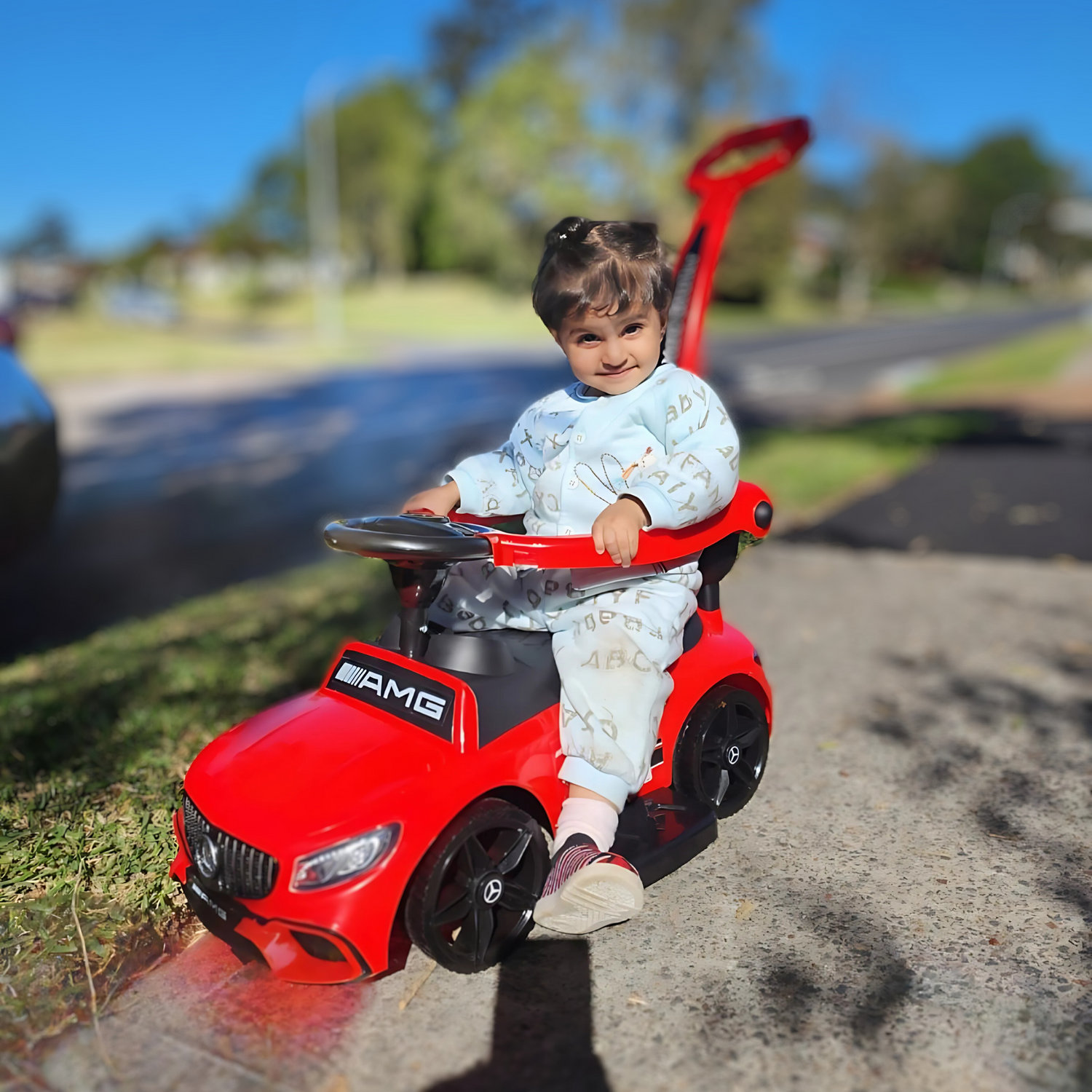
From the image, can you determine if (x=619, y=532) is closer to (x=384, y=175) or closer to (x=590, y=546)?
(x=590, y=546)

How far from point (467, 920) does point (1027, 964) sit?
48.5 inches

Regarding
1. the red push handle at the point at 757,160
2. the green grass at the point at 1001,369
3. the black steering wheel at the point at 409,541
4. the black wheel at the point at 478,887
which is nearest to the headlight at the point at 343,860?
the black wheel at the point at 478,887

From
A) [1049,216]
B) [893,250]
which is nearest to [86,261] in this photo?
[893,250]

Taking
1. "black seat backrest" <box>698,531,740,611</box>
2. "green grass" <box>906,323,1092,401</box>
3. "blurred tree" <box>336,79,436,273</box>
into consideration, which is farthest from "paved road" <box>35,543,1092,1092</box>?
"blurred tree" <box>336,79,436,273</box>

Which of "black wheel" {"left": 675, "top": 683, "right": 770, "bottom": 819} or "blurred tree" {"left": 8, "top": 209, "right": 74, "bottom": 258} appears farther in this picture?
"blurred tree" {"left": 8, "top": 209, "right": 74, "bottom": 258}

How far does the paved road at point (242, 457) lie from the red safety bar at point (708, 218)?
3924 millimetres

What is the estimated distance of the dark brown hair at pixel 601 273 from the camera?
2.30 meters

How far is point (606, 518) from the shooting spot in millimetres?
2207

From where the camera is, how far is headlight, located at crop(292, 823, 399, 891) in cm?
197

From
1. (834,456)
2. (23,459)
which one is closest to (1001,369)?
(834,456)

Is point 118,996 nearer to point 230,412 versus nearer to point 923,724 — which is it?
point 923,724

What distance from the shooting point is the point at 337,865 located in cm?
199

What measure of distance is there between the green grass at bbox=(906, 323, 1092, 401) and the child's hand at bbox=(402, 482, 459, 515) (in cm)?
1240

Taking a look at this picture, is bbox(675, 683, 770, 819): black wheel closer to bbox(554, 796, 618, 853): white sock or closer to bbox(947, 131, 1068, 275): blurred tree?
bbox(554, 796, 618, 853): white sock
